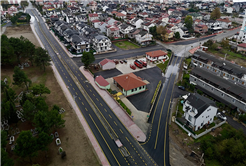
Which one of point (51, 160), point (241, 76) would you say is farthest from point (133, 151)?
point (241, 76)

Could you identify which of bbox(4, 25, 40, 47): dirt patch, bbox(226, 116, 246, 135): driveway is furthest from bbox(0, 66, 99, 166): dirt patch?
bbox(4, 25, 40, 47): dirt patch

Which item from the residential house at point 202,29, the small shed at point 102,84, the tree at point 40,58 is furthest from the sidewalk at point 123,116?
the residential house at point 202,29

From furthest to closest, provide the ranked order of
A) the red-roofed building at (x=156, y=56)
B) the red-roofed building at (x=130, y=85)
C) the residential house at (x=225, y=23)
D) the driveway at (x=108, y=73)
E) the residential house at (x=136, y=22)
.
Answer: the residential house at (x=225, y=23) < the residential house at (x=136, y=22) < the red-roofed building at (x=156, y=56) < the driveway at (x=108, y=73) < the red-roofed building at (x=130, y=85)

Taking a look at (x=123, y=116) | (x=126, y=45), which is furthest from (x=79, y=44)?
(x=123, y=116)

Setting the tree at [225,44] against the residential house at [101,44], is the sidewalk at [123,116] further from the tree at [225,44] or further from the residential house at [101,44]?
the tree at [225,44]

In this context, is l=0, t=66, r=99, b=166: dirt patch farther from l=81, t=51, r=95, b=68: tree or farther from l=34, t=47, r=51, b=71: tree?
l=81, t=51, r=95, b=68: tree

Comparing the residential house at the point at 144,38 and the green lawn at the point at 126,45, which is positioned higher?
the residential house at the point at 144,38

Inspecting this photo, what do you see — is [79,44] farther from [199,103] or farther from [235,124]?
[235,124]

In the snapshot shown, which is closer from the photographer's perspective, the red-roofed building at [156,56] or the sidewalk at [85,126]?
the sidewalk at [85,126]
